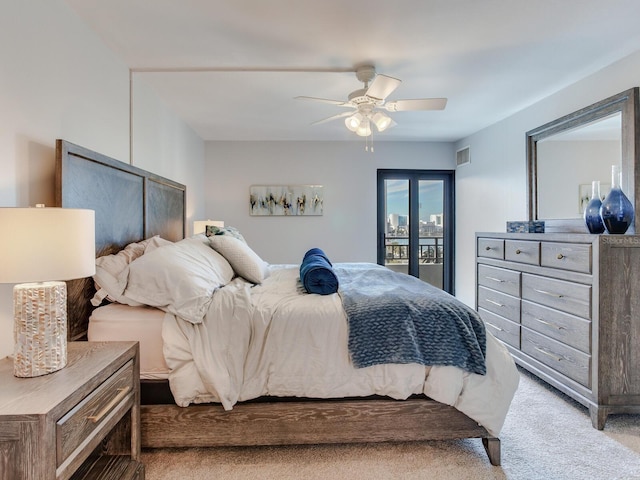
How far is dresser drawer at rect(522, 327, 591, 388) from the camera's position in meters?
2.19

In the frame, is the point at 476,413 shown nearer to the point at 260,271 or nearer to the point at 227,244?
the point at 260,271

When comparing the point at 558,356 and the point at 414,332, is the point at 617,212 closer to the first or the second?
the point at 558,356

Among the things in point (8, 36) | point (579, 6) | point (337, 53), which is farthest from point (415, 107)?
point (8, 36)

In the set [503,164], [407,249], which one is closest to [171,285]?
[503,164]

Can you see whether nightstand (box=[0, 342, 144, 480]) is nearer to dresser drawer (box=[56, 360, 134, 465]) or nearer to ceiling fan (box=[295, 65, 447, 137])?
dresser drawer (box=[56, 360, 134, 465])

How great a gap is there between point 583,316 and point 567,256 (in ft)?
1.33

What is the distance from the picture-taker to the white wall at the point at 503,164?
2.63 meters

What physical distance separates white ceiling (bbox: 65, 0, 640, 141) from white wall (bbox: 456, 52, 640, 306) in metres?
0.12

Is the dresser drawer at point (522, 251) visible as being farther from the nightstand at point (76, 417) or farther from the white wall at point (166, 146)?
the white wall at point (166, 146)

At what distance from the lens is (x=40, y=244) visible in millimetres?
1173

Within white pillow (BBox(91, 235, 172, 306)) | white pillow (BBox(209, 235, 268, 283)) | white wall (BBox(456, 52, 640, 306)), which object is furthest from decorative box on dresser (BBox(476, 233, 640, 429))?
white pillow (BBox(91, 235, 172, 306))

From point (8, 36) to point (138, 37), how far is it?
33.4 inches

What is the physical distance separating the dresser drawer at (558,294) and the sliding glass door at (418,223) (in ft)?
7.95

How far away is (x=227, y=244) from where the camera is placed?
2.42 metres
